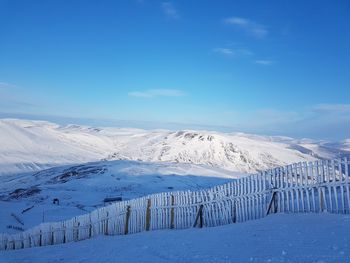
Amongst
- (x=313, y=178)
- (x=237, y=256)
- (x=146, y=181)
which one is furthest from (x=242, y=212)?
(x=146, y=181)

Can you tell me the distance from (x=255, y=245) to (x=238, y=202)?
209 inches

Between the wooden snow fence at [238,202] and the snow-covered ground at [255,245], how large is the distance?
814 millimetres

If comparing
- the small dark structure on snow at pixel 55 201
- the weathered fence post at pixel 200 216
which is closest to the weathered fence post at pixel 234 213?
the weathered fence post at pixel 200 216

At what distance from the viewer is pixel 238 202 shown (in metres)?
13.8

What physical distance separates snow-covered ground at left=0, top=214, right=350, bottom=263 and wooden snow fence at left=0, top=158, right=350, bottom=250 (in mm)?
814

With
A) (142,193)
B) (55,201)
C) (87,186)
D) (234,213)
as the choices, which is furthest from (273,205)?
(87,186)

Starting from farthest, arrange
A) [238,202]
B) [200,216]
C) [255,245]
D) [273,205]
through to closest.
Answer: [200,216], [238,202], [273,205], [255,245]

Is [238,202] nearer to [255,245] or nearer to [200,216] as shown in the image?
[200,216]

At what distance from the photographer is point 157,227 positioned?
654 inches

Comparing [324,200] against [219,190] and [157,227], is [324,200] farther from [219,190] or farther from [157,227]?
[157,227]

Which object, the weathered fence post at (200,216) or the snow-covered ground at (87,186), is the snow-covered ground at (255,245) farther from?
the snow-covered ground at (87,186)

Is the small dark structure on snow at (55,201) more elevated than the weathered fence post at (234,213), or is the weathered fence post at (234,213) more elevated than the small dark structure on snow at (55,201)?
the weathered fence post at (234,213)

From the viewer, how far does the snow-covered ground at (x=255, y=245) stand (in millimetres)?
7379

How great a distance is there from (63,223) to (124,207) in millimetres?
6373
